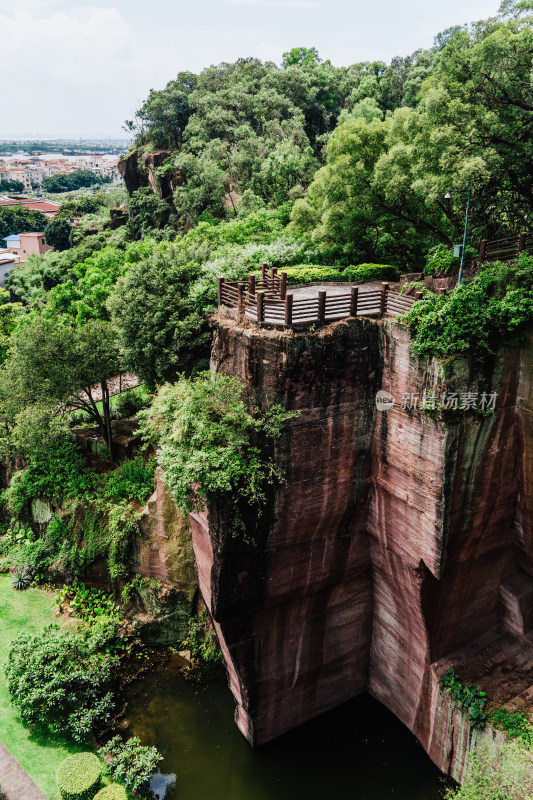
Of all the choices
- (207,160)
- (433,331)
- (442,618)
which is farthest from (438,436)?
(207,160)

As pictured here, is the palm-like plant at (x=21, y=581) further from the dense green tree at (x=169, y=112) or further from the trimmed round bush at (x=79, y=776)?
the dense green tree at (x=169, y=112)

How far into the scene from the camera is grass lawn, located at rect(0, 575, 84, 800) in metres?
12.4

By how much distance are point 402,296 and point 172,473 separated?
262 inches

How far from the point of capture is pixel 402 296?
1234cm

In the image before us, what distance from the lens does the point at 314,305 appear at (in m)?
11.9

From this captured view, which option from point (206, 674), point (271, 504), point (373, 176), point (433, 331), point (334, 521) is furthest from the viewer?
point (373, 176)

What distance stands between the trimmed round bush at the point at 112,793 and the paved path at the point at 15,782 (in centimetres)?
137

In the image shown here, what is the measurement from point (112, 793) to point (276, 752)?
14.7ft

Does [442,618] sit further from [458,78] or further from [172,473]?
[458,78]

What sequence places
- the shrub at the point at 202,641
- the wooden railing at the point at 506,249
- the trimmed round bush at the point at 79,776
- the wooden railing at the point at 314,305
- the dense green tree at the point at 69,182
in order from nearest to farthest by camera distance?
the trimmed round bush at the point at 79,776
the wooden railing at the point at 314,305
the wooden railing at the point at 506,249
the shrub at the point at 202,641
the dense green tree at the point at 69,182

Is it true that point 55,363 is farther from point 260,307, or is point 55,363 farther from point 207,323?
point 260,307

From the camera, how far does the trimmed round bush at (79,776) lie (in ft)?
38.0

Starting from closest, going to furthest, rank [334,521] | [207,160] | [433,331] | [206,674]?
[433,331] < [334,521] < [206,674] < [207,160]

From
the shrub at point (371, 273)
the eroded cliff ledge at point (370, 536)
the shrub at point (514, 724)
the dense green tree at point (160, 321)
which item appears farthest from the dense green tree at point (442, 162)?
the shrub at point (514, 724)
